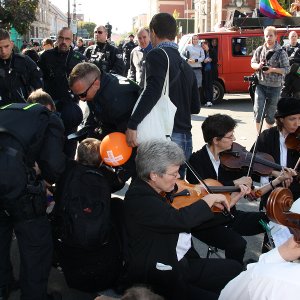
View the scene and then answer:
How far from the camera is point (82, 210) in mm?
2613

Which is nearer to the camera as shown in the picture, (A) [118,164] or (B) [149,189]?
(B) [149,189]

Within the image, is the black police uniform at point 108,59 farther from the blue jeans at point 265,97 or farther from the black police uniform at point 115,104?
the black police uniform at point 115,104

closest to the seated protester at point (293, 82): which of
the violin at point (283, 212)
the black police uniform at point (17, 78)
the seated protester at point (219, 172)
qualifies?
the black police uniform at point (17, 78)

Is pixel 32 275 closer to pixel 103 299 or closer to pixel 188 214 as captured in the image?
pixel 103 299

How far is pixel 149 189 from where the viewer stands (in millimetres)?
2334

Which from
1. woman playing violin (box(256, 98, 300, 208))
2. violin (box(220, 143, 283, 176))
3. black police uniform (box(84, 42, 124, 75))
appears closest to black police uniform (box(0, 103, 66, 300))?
violin (box(220, 143, 283, 176))

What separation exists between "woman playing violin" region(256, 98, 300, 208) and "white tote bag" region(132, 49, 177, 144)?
788mm

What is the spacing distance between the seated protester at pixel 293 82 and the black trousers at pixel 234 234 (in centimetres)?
488

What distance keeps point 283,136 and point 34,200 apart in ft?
6.41

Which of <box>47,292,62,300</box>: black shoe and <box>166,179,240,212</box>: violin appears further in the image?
<box>47,292,62,300</box>: black shoe

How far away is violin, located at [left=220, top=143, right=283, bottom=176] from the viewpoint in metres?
3.15

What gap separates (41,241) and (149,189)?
75 cm

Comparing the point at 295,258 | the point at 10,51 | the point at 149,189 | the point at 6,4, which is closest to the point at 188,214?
the point at 149,189

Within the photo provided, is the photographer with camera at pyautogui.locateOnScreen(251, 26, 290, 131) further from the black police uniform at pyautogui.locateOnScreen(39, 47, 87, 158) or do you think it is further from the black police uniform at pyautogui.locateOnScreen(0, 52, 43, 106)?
the black police uniform at pyautogui.locateOnScreen(0, 52, 43, 106)
